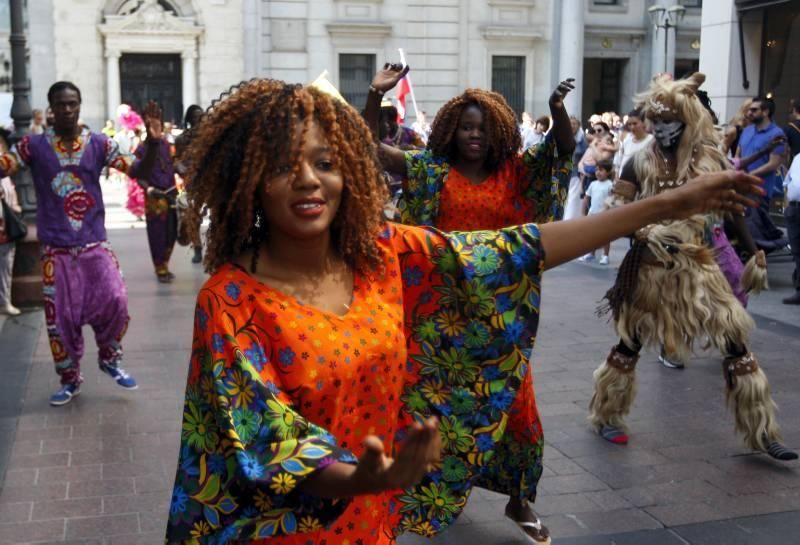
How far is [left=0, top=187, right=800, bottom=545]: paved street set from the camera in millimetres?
4410

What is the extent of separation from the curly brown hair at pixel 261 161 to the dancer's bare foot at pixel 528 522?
7.03ft

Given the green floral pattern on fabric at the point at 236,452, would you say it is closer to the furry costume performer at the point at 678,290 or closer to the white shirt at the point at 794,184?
the furry costume performer at the point at 678,290

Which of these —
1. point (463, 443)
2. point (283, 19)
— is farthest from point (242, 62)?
point (463, 443)

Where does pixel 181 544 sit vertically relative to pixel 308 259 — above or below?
below

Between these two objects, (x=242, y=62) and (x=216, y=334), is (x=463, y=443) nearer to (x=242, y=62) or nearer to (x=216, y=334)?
(x=216, y=334)

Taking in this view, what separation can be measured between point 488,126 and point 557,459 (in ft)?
5.95

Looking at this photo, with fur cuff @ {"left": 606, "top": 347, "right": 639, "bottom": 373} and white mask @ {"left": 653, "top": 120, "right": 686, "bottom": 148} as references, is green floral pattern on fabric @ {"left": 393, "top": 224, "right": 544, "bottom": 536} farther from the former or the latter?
white mask @ {"left": 653, "top": 120, "right": 686, "bottom": 148}

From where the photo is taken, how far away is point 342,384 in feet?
7.34

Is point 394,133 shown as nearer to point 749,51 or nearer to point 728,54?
point 728,54

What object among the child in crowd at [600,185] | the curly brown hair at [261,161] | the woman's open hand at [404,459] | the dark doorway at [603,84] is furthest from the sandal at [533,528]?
the dark doorway at [603,84]

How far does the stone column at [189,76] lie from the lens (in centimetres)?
2935

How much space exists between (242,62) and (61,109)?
956 inches

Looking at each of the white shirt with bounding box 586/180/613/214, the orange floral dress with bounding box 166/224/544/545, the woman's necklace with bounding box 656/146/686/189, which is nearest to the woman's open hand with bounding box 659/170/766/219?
the orange floral dress with bounding box 166/224/544/545

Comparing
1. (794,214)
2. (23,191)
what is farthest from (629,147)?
(23,191)
